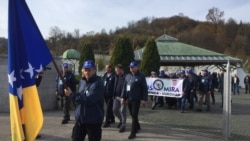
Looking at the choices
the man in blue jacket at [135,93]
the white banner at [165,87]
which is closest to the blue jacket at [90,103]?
the man in blue jacket at [135,93]

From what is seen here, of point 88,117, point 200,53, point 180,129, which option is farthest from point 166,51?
point 88,117

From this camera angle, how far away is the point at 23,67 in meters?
5.38

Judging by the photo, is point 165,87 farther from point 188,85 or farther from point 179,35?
point 179,35

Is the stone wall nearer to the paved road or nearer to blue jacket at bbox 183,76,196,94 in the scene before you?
the paved road

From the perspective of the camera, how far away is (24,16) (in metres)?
5.34

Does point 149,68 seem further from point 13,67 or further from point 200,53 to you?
point 13,67

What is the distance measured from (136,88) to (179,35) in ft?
303

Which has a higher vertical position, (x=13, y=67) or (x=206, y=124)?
(x=13, y=67)

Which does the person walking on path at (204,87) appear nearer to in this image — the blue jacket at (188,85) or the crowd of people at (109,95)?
the crowd of people at (109,95)

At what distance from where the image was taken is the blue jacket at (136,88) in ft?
31.4

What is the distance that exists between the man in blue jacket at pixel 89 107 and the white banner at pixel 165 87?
34.3 ft

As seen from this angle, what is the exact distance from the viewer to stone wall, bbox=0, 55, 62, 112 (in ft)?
46.2

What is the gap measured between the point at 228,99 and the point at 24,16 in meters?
6.55

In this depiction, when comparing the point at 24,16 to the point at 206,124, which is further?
the point at 206,124
